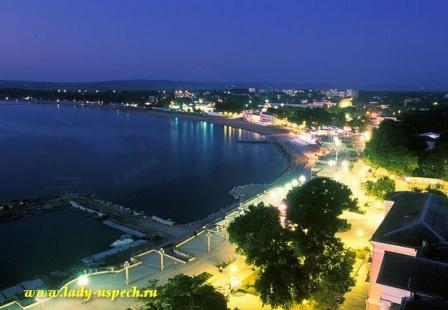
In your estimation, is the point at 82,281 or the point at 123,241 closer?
the point at 82,281

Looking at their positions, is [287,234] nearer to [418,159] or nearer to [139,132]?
[418,159]

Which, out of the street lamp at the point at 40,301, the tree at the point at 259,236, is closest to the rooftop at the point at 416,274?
the tree at the point at 259,236

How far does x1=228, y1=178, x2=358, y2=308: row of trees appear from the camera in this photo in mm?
9203

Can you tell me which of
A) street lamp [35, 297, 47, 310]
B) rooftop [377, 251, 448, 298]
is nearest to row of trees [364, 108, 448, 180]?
rooftop [377, 251, 448, 298]

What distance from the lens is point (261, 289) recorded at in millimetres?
9164

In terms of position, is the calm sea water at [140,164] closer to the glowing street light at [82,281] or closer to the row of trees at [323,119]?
the row of trees at [323,119]

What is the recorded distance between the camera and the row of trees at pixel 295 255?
920 centimetres

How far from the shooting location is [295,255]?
10.4 meters

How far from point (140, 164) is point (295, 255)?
1053 inches

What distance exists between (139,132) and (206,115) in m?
21.0

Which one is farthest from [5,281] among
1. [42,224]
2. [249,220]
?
[249,220]

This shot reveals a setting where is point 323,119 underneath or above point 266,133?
above

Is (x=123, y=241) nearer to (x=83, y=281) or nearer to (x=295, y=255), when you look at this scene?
(x=83, y=281)

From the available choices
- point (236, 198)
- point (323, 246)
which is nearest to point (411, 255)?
point (323, 246)
